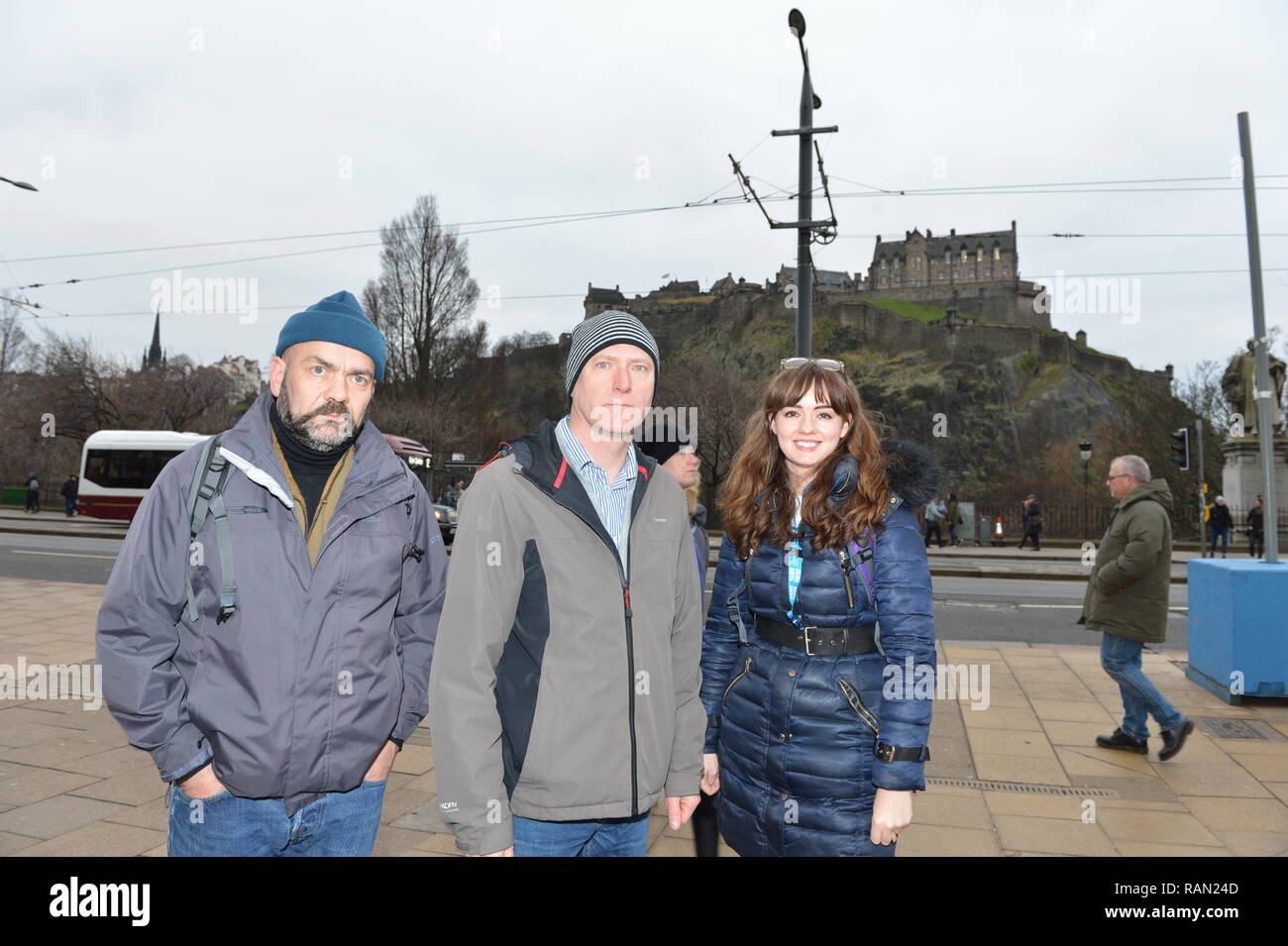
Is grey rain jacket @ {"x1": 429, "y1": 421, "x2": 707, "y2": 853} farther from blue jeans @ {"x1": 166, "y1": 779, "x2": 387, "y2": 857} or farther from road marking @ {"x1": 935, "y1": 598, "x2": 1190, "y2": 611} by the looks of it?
road marking @ {"x1": 935, "y1": 598, "x2": 1190, "y2": 611}

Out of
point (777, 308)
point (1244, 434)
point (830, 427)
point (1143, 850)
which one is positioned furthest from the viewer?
point (777, 308)

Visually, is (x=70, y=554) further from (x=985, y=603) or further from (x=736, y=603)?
(x=736, y=603)

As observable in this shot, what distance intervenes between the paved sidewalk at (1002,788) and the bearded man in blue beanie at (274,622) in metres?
1.74

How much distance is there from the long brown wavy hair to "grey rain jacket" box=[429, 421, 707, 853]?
0.49 meters

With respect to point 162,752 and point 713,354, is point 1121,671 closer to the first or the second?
point 162,752

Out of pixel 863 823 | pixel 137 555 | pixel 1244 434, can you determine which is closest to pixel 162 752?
pixel 137 555

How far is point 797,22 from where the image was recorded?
833cm

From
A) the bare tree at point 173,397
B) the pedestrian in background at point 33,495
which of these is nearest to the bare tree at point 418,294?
the bare tree at point 173,397

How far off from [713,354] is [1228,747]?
66.1 meters

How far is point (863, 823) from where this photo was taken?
2270mm

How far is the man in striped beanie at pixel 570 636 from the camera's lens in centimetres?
→ 189

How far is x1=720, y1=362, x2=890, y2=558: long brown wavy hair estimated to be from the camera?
7.66ft

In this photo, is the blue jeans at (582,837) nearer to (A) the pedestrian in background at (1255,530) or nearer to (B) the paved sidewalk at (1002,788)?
Result: (B) the paved sidewalk at (1002,788)

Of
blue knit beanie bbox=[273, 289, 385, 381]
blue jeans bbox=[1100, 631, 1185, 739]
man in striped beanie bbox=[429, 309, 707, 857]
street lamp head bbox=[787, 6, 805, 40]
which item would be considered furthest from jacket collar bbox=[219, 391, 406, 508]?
street lamp head bbox=[787, 6, 805, 40]
